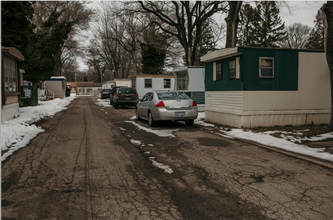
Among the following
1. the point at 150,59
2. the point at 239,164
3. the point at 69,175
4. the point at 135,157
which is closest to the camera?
Answer: the point at 69,175

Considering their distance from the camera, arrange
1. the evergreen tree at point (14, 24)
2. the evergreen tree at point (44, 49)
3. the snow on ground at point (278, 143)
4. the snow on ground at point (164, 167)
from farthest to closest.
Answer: the evergreen tree at point (44, 49) < the evergreen tree at point (14, 24) < the snow on ground at point (278, 143) < the snow on ground at point (164, 167)

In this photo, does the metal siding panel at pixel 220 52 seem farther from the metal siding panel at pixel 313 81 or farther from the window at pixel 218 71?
the metal siding panel at pixel 313 81

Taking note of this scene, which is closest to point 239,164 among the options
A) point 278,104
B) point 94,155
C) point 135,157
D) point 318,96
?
point 135,157

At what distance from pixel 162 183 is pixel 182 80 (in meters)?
16.9

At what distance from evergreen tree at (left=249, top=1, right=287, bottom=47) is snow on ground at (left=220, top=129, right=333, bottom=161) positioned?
38872mm

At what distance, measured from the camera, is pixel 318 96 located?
1220 centimetres

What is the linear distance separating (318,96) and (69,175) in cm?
1111

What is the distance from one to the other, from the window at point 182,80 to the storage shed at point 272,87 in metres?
8.04

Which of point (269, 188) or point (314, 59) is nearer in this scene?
point (269, 188)

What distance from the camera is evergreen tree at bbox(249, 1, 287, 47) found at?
149ft

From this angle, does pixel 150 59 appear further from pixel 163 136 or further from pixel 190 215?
pixel 190 215

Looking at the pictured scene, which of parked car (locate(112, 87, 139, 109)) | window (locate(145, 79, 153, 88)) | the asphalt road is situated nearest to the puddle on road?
the asphalt road

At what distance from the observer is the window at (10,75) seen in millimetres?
13898

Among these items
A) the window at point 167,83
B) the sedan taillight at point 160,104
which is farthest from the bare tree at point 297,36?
A: the sedan taillight at point 160,104
